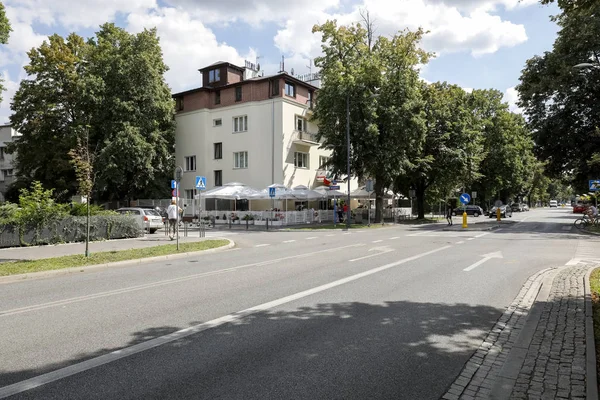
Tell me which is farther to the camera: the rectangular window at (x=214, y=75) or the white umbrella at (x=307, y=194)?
the rectangular window at (x=214, y=75)

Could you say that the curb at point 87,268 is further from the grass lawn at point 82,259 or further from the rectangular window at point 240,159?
the rectangular window at point 240,159

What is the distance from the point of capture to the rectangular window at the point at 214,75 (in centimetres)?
4153

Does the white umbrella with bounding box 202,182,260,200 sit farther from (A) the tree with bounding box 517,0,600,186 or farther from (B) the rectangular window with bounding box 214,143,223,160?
(A) the tree with bounding box 517,0,600,186

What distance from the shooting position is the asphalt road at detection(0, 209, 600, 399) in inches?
151

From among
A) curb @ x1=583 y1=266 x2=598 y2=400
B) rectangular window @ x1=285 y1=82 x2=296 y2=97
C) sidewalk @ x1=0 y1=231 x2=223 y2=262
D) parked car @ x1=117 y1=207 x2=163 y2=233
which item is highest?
rectangular window @ x1=285 y1=82 x2=296 y2=97

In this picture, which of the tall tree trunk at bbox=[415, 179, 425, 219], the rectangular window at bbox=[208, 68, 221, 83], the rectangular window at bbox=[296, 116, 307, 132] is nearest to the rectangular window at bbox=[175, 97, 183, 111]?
the rectangular window at bbox=[208, 68, 221, 83]

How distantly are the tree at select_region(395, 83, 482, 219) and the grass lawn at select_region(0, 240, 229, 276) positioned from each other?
24845 millimetres

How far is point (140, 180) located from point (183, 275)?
30.6 m

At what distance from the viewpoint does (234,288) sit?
8.16 m

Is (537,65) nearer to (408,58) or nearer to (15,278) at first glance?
(408,58)

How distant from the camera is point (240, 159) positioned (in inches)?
1510

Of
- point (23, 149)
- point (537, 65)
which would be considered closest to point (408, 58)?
point (537, 65)

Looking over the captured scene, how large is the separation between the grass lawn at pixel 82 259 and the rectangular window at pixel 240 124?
23736mm

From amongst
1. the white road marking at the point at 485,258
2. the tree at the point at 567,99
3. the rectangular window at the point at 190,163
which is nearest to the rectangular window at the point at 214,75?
the rectangular window at the point at 190,163
